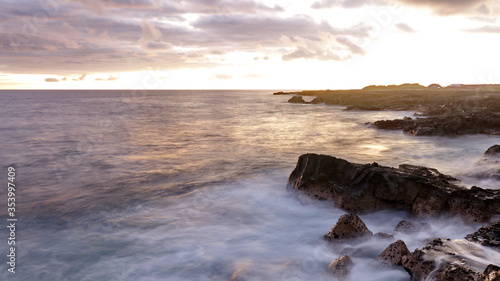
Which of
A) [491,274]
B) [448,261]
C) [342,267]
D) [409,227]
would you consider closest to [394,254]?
[342,267]

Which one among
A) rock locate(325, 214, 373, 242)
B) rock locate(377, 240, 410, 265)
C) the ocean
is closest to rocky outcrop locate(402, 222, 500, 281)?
rock locate(377, 240, 410, 265)

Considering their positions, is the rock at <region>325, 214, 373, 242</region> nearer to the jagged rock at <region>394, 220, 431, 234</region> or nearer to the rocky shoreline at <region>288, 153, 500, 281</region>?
the rocky shoreline at <region>288, 153, 500, 281</region>

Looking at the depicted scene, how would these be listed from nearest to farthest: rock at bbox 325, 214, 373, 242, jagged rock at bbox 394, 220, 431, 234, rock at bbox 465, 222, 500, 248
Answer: rock at bbox 465, 222, 500, 248 → rock at bbox 325, 214, 373, 242 → jagged rock at bbox 394, 220, 431, 234

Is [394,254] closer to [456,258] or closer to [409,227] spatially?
[456,258]

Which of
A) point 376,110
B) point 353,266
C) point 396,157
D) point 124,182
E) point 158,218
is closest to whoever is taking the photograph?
point 353,266

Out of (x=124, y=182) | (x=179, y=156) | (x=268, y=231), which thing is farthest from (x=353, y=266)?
(x=179, y=156)

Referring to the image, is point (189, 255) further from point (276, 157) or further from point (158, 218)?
point (276, 157)

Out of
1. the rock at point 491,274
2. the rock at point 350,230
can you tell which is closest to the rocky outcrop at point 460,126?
the rock at point 350,230

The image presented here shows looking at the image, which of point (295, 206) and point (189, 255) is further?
point (295, 206)

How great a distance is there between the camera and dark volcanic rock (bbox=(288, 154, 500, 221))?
382 inches

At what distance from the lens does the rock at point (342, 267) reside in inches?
295

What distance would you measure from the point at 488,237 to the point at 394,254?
2042 millimetres

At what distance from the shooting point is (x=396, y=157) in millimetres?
20391

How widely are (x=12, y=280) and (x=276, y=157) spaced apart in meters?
15.8
